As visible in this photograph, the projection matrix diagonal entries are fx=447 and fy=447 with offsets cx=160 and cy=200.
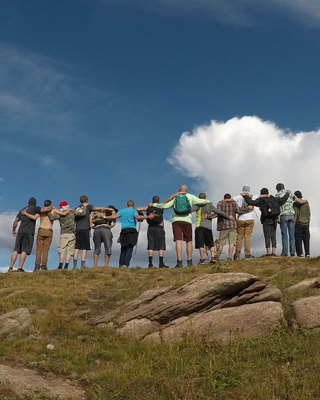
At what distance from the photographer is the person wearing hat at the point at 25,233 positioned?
19344 mm

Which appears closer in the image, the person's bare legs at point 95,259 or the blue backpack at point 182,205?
the blue backpack at point 182,205

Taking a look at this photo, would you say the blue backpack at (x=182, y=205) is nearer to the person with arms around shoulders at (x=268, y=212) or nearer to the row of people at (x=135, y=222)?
the row of people at (x=135, y=222)

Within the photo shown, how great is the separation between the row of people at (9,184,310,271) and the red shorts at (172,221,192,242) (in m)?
0.95

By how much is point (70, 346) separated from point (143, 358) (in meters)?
1.91

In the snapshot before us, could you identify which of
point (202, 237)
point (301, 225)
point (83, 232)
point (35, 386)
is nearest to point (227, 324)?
point (35, 386)

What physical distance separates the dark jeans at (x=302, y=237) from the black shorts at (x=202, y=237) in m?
4.62

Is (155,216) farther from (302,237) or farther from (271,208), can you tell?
(302,237)

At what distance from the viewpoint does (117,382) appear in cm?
869

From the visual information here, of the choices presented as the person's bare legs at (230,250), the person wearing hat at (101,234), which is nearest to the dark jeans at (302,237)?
the person's bare legs at (230,250)

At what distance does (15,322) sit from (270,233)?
39.6 feet

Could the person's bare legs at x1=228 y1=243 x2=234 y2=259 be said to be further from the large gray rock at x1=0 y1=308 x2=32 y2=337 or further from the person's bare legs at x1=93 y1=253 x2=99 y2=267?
the large gray rock at x1=0 y1=308 x2=32 y2=337

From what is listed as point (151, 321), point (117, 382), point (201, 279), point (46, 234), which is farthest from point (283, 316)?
point (46, 234)

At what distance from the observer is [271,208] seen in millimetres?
19250

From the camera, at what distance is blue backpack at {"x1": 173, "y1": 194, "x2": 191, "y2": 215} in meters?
17.6
